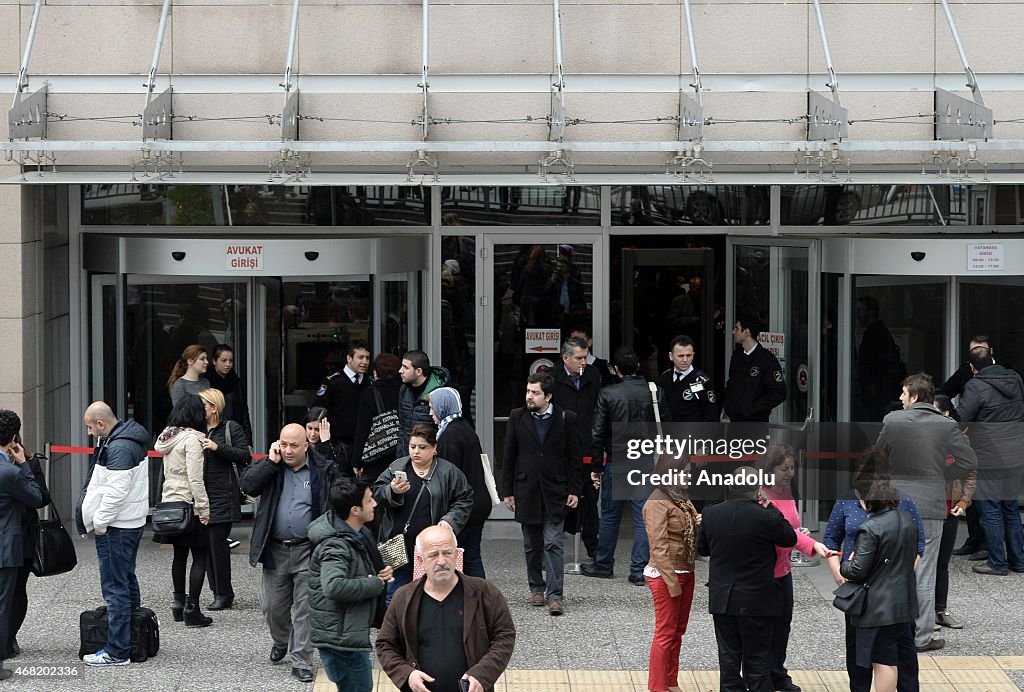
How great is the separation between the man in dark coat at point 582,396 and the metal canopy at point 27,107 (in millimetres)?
4486

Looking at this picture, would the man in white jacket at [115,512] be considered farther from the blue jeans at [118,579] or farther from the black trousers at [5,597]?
the black trousers at [5,597]

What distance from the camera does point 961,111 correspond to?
11.7m

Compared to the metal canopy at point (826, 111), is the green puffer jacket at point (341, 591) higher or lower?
lower

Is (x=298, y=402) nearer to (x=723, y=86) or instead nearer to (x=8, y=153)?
(x=8, y=153)

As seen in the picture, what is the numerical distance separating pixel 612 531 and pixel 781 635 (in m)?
3.13

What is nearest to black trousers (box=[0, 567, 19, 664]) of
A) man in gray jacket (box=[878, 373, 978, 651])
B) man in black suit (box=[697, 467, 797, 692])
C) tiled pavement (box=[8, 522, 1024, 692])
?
tiled pavement (box=[8, 522, 1024, 692])

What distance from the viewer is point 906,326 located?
498 inches

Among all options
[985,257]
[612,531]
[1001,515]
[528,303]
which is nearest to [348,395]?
[528,303]

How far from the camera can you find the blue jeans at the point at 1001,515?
1127 cm

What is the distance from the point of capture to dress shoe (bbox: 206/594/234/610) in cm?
1035

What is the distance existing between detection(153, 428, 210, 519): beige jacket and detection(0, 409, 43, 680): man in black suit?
3.48ft

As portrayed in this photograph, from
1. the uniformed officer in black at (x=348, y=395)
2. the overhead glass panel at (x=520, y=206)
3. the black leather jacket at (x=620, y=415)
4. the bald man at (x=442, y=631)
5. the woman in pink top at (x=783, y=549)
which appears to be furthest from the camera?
the overhead glass panel at (x=520, y=206)

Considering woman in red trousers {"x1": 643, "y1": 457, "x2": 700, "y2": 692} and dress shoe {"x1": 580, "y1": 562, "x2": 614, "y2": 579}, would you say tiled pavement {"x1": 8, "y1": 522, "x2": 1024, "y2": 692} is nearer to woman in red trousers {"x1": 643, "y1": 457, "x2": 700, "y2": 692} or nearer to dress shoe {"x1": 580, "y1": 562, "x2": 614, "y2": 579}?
dress shoe {"x1": 580, "y1": 562, "x2": 614, "y2": 579}

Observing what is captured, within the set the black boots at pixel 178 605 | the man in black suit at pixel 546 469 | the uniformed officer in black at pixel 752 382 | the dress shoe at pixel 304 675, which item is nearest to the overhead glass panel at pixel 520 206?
the uniformed officer in black at pixel 752 382
